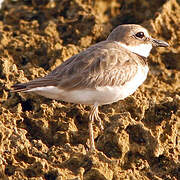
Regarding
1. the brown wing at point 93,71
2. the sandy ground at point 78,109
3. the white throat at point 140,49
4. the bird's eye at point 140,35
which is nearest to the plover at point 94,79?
the brown wing at point 93,71

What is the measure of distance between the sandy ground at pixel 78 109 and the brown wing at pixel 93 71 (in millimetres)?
465

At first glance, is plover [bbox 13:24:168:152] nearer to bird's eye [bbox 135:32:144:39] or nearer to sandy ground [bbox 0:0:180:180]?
sandy ground [bbox 0:0:180:180]

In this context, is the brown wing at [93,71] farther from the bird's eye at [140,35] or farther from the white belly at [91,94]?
the bird's eye at [140,35]

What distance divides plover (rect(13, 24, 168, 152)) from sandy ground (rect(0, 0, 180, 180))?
34 cm

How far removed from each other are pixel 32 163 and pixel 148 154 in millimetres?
1596

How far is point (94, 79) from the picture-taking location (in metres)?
7.29

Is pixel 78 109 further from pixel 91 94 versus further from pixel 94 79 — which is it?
pixel 94 79

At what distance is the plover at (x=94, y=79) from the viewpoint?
7172 mm

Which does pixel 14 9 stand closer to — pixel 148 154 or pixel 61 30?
pixel 61 30

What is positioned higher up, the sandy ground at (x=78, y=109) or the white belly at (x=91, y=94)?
the white belly at (x=91, y=94)

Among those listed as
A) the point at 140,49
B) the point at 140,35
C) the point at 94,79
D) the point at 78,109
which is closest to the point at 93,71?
the point at 94,79

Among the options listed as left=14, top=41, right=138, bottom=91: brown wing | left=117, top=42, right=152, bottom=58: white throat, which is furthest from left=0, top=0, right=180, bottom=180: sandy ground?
left=117, top=42, right=152, bottom=58: white throat

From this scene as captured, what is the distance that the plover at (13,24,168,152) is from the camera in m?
7.17

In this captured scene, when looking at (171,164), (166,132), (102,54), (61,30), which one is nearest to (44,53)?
(61,30)
